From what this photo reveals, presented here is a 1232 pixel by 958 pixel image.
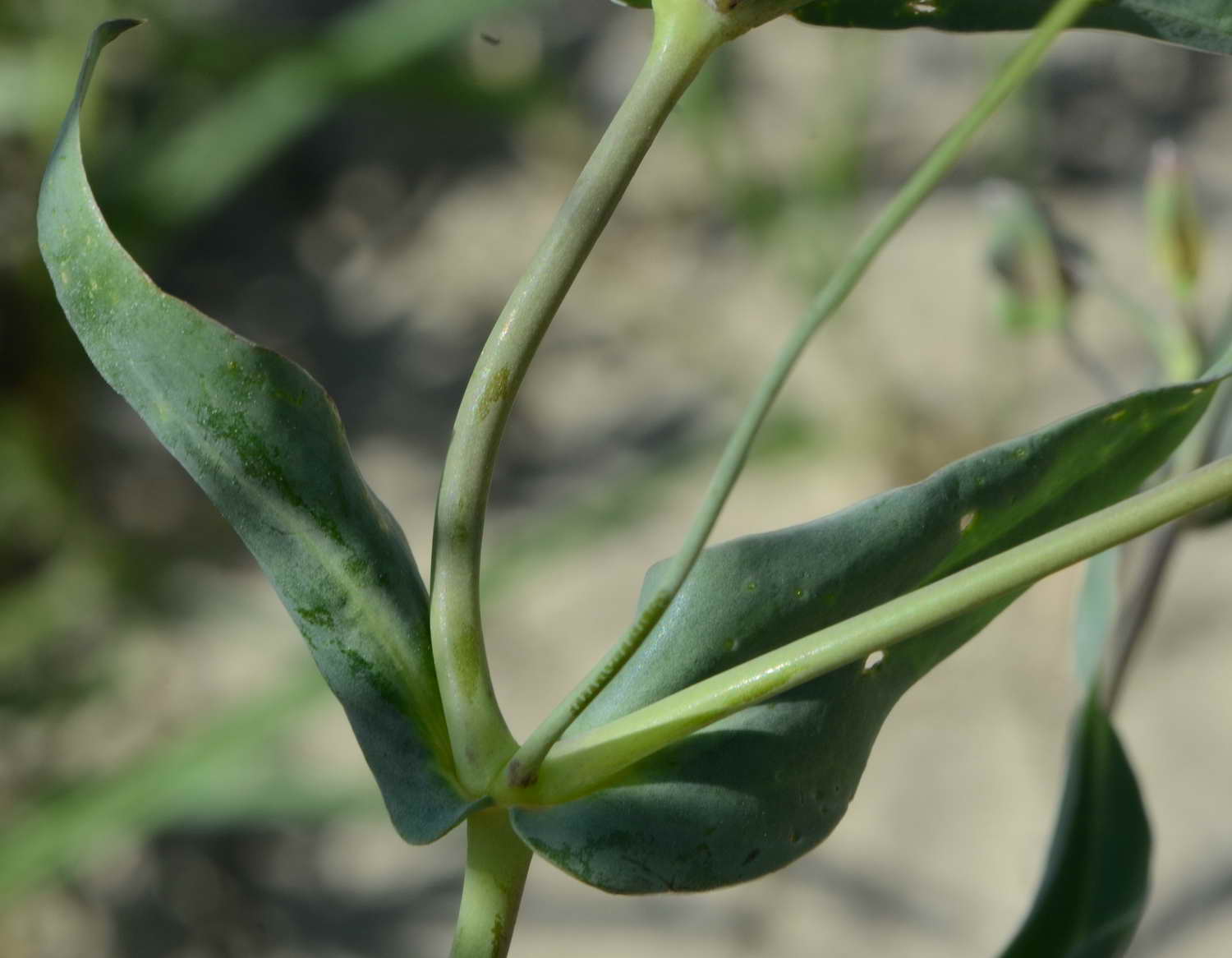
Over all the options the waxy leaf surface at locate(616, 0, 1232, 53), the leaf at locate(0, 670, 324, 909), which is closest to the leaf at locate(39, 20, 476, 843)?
the waxy leaf surface at locate(616, 0, 1232, 53)

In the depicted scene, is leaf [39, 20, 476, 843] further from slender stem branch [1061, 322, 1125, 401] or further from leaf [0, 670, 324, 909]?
leaf [0, 670, 324, 909]

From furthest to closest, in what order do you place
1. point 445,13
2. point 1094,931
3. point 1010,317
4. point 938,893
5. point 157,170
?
1. point 157,170
2. point 445,13
3. point 938,893
4. point 1010,317
5. point 1094,931

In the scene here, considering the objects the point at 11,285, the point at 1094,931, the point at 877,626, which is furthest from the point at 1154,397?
the point at 11,285

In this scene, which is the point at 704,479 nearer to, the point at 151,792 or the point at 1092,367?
the point at 151,792

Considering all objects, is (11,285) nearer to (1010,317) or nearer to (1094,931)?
(1010,317)


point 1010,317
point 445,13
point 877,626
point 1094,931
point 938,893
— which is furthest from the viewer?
point 445,13

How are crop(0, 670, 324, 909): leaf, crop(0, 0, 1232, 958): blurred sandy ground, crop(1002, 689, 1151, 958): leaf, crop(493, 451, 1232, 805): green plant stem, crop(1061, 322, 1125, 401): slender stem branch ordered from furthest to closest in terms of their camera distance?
1. crop(0, 0, 1232, 958): blurred sandy ground
2. crop(0, 670, 324, 909): leaf
3. crop(1061, 322, 1125, 401): slender stem branch
4. crop(1002, 689, 1151, 958): leaf
5. crop(493, 451, 1232, 805): green plant stem
